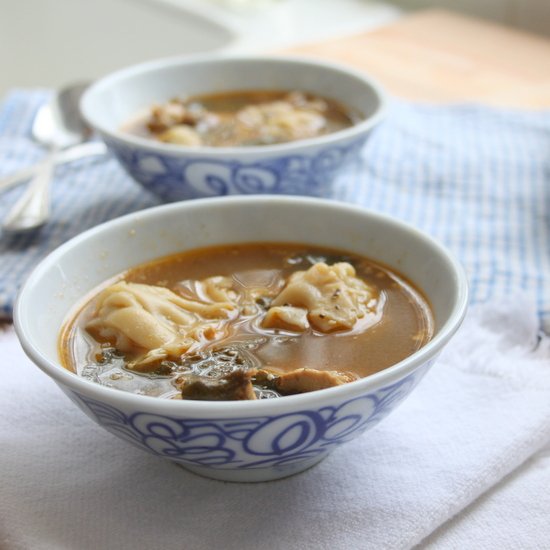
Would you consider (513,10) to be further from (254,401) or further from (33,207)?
(254,401)

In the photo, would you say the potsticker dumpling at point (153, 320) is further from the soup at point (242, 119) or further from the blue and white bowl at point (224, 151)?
the soup at point (242, 119)

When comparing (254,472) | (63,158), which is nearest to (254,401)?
(254,472)

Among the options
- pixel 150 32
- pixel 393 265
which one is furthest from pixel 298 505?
pixel 150 32

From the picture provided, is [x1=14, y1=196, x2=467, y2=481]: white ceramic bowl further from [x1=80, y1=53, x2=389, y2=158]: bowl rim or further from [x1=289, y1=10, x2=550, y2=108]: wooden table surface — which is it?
[x1=289, y1=10, x2=550, y2=108]: wooden table surface

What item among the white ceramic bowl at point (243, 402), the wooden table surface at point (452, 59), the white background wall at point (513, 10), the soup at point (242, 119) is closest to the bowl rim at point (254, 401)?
the white ceramic bowl at point (243, 402)

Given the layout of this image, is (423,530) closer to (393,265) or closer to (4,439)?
(393,265)

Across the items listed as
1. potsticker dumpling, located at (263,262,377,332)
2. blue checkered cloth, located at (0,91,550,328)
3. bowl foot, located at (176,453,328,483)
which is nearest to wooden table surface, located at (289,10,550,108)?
blue checkered cloth, located at (0,91,550,328)
